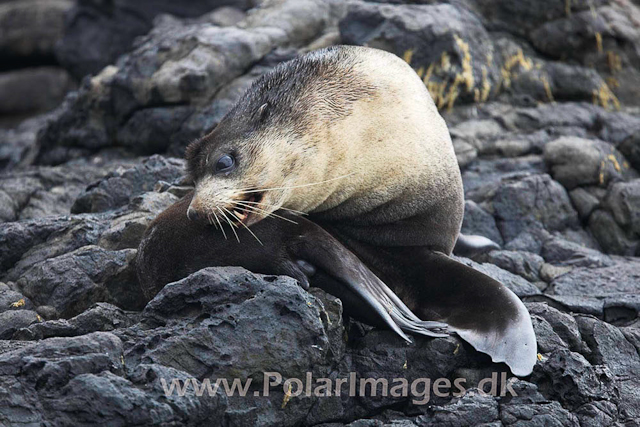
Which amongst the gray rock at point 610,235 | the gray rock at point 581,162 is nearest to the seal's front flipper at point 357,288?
the gray rock at point 610,235

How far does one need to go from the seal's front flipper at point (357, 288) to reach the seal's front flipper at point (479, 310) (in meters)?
0.19

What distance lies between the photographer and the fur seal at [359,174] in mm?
5730

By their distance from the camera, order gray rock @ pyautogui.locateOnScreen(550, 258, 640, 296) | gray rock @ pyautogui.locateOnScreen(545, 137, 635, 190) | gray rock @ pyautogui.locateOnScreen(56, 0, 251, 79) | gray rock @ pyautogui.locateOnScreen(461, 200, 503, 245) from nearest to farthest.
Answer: gray rock @ pyautogui.locateOnScreen(550, 258, 640, 296)
gray rock @ pyautogui.locateOnScreen(461, 200, 503, 245)
gray rock @ pyautogui.locateOnScreen(545, 137, 635, 190)
gray rock @ pyautogui.locateOnScreen(56, 0, 251, 79)

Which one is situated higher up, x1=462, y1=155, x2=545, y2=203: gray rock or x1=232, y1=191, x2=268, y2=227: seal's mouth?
x1=232, y1=191, x2=268, y2=227: seal's mouth

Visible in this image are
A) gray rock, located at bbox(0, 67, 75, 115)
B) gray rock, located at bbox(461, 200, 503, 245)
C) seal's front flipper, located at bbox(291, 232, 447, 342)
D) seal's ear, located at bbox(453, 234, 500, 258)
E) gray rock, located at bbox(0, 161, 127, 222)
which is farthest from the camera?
gray rock, located at bbox(0, 67, 75, 115)

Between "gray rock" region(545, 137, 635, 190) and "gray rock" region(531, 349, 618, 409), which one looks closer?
"gray rock" region(531, 349, 618, 409)

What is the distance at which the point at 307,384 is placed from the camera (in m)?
4.86

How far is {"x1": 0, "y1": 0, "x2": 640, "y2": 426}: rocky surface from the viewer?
4684 millimetres

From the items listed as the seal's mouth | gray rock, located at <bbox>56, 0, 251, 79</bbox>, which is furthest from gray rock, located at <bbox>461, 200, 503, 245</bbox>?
gray rock, located at <bbox>56, 0, 251, 79</bbox>

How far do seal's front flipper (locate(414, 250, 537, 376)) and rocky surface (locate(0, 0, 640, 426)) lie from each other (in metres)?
0.11

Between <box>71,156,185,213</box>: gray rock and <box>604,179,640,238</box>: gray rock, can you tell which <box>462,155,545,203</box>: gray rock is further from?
<box>71,156,185,213</box>: gray rock

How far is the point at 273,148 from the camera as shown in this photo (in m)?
5.89

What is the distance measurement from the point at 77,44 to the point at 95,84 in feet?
18.4

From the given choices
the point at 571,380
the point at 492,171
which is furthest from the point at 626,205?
the point at 571,380
